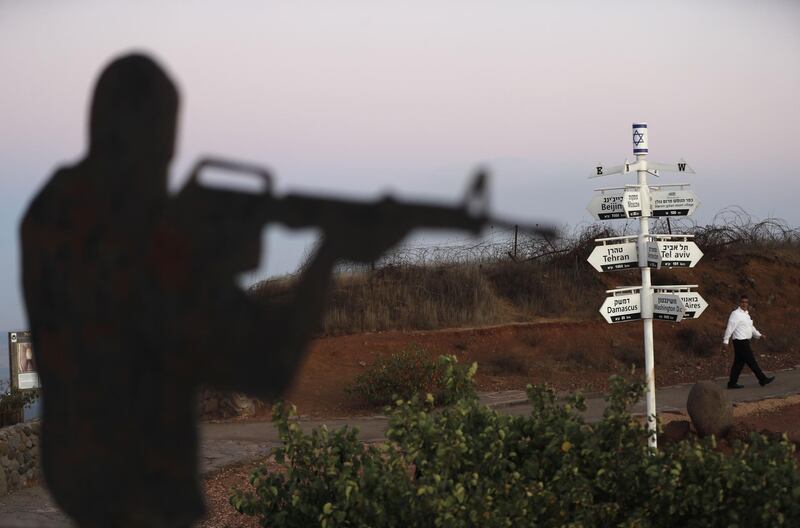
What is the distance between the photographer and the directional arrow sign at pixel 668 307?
8641 mm

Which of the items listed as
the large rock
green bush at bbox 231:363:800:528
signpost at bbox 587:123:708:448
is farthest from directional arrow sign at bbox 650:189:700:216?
green bush at bbox 231:363:800:528

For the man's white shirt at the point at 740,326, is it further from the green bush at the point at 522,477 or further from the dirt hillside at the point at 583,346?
the green bush at the point at 522,477

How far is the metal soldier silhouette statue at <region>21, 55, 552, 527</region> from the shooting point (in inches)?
102

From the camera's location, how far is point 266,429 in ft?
43.8

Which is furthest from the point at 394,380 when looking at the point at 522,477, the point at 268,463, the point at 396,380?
the point at 522,477

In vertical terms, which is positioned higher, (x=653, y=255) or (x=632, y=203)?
(x=632, y=203)

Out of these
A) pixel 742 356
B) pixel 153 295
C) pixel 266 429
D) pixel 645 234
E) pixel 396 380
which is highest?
pixel 645 234

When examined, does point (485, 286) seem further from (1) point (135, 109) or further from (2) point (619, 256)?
(1) point (135, 109)

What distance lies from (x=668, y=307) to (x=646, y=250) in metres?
0.62

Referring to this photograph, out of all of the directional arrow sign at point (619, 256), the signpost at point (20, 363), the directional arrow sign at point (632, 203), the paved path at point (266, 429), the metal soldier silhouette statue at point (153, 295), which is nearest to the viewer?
the metal soldier silhouette statue at point (153, 295)

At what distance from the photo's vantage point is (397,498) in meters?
5.39

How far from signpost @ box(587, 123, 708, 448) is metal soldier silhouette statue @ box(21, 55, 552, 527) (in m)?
6.26

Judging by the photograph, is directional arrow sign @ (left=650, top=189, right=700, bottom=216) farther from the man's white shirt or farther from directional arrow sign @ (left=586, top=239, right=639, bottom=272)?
the man's white shirt

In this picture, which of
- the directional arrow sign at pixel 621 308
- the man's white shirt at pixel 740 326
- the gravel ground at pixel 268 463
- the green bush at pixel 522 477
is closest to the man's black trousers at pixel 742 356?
the man's white shirt at pixel 740 326
